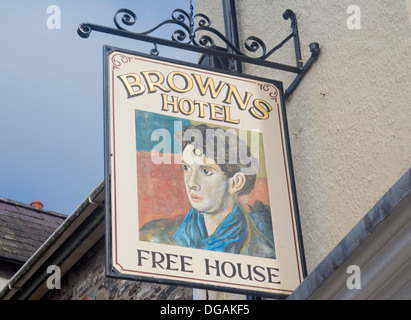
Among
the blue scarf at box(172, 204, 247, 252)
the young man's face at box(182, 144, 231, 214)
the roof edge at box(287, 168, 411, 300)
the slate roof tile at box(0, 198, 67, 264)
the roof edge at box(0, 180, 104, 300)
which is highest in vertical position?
the slate roof tile at box(0, 198, 67, 264)

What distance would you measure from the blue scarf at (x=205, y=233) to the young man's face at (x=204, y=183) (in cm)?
8

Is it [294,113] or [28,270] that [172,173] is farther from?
[28,270]

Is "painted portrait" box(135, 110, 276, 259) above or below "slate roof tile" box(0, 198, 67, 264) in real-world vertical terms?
below

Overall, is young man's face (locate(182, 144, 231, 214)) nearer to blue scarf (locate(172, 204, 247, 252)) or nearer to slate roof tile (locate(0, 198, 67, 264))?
blue scarf (locate(172, 204, 247, 252))

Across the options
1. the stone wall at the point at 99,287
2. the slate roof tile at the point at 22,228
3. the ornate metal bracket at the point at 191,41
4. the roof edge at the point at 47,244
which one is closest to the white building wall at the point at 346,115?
the ornate metal bracket at the point at 191,41

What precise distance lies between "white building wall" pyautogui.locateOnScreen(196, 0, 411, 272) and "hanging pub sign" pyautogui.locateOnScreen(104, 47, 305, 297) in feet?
0.89

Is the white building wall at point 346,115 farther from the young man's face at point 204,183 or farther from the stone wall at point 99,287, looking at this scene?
the stone wall at point 99,287

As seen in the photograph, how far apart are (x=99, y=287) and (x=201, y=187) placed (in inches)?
124

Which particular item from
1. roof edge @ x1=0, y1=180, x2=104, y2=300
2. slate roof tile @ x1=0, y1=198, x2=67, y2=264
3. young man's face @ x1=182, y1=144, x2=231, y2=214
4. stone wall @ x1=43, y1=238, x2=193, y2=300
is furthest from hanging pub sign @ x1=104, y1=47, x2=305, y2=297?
slate roof tile @ x1=0, y1=198, x2=67, y2=264

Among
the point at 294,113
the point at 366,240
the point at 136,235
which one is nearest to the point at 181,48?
the point at 294,113

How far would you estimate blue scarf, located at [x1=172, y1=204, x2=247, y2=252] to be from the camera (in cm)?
498

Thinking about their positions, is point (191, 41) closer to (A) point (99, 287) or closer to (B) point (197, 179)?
(B) point (197, 179)

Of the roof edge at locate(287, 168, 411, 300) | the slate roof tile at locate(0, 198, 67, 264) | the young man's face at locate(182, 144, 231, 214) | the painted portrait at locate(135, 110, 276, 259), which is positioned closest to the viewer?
the roof edge at locate(287, 168, 411, 300)

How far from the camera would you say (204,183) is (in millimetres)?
5250
